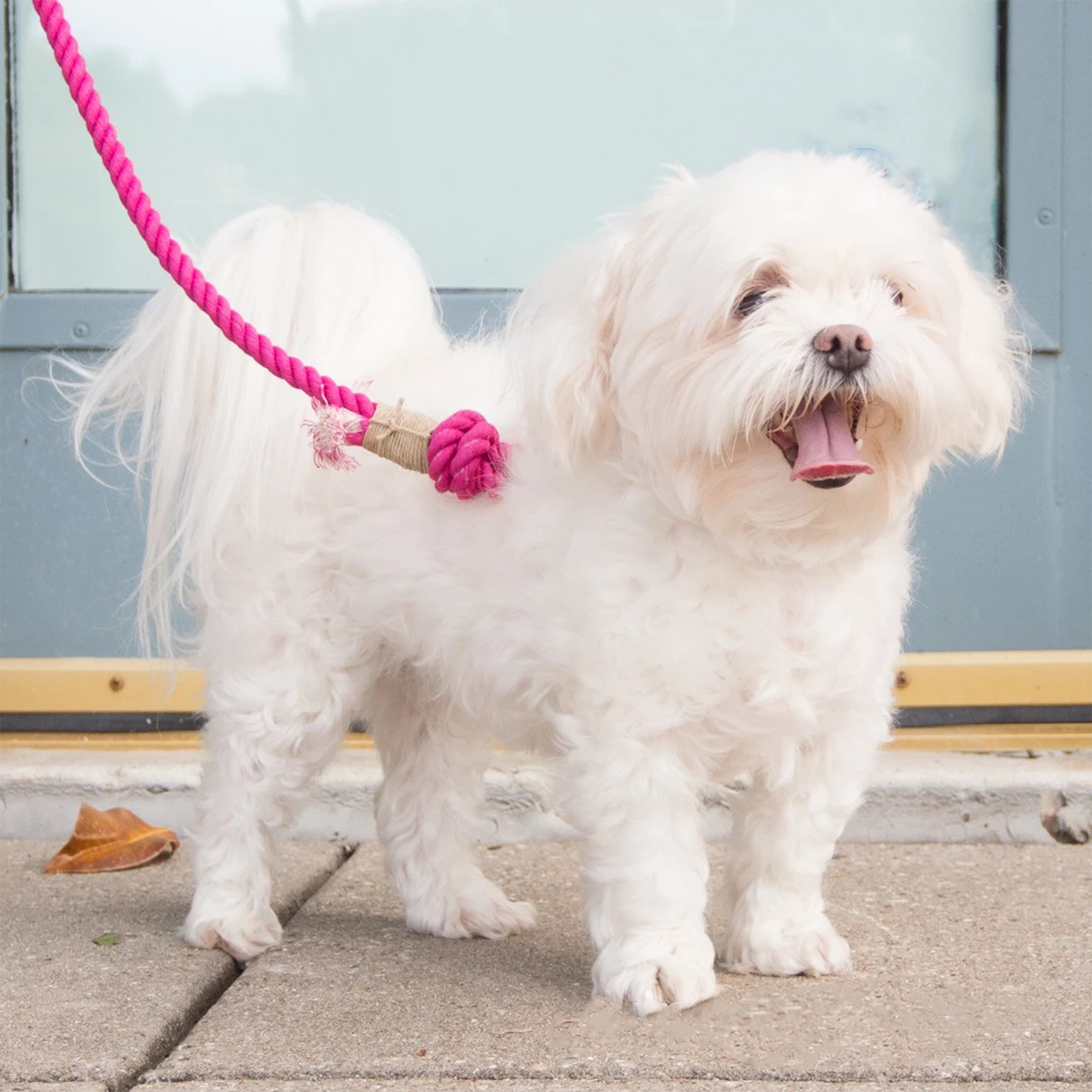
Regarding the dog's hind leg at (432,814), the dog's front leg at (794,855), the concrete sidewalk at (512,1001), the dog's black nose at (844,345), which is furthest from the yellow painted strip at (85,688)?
the dog's black nose at (844,345)

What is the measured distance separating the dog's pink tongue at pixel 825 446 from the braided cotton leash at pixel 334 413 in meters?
0.62

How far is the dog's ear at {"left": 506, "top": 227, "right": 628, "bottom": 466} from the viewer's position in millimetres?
2529

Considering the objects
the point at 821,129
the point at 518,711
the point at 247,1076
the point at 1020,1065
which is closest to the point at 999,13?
the point at 821,129

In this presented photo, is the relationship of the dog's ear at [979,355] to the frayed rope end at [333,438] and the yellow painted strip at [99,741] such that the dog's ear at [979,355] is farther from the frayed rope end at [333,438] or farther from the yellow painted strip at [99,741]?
the yellow painted strip at [99,741]

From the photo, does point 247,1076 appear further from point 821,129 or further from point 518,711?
point 821,129

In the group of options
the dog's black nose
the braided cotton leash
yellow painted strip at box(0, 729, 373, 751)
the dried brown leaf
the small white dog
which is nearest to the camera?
the dog's black nose

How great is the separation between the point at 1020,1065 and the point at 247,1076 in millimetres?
1174

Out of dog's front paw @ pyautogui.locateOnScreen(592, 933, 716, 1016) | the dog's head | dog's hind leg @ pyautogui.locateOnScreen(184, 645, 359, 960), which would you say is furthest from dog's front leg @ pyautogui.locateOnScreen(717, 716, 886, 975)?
dog's hind leg @ pyautogui.locateOnScreen(184, 645, 359, 960)

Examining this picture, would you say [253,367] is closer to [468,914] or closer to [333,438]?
[333,438]

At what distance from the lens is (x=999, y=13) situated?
417cm

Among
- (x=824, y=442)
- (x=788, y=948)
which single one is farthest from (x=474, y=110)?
→ (x=788, y=948)

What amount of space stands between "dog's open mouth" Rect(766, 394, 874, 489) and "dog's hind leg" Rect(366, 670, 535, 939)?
1180 millimetres

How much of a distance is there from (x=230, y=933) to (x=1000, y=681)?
218 cm

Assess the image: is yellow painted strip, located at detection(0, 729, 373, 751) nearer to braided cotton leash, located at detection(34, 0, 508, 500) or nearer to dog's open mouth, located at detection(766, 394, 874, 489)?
braided cotton leash, located at detection(34, 0, 508, 500)
